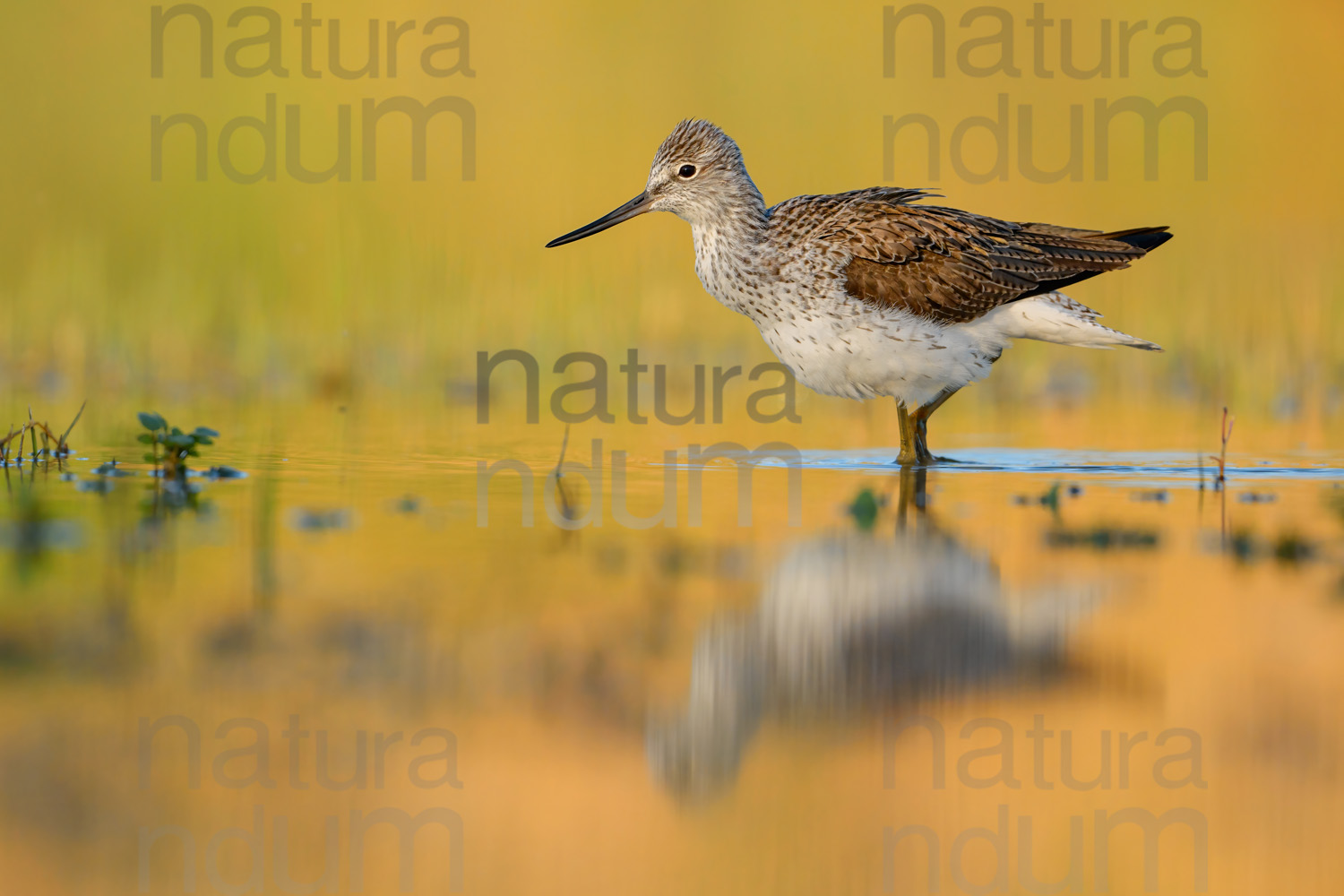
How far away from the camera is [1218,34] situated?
19188mm

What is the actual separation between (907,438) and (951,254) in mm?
1022

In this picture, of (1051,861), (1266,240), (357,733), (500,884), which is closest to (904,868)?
(1051,861)

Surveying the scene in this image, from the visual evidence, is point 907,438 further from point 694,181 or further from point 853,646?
point 853,646

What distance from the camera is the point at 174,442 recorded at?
6723 mm

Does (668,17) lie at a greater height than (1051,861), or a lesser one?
greater

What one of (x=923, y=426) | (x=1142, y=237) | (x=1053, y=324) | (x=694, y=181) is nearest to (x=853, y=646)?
(x=923, y=426)

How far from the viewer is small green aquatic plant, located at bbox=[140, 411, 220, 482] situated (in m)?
6.66

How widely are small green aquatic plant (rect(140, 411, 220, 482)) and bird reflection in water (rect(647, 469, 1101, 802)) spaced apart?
9.80 feet

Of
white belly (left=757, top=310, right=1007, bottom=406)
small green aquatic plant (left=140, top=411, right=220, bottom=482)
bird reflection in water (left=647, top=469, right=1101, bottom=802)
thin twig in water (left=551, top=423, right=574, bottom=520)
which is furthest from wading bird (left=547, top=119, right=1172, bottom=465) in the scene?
small green aquatic plant (left=140, top=411, right=220, bottom=482)

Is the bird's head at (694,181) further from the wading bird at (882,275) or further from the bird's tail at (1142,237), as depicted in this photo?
the bird's tail at (1142,237)

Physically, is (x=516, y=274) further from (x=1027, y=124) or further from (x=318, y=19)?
(x=1027, y=124)

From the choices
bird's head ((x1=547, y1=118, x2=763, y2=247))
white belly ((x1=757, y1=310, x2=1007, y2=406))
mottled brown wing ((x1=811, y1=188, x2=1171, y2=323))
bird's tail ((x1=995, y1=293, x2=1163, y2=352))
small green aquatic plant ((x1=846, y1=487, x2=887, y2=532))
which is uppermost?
bird's head ((x1=547, y1=118, x2=763, y2=247))

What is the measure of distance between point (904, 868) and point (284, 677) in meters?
1.64

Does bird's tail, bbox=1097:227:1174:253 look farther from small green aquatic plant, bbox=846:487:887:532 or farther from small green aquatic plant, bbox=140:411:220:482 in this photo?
small green aquatic plant, bbox=140:411:220:482
